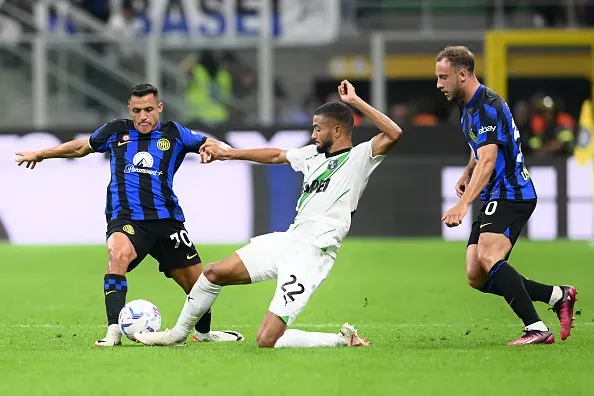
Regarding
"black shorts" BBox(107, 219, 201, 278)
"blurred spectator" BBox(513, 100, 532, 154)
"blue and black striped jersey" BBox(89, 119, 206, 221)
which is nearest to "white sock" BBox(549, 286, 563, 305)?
"black shorts" BBox(107, 219, 201, 278)

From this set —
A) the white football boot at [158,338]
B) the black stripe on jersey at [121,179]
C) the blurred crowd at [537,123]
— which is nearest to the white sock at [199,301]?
the white football boot at [158,338]

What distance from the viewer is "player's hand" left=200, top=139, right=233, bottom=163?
8.83 meters

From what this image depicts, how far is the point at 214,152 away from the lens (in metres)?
8.91

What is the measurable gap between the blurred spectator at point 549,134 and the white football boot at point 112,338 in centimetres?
1382

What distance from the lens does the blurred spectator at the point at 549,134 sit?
21562mm

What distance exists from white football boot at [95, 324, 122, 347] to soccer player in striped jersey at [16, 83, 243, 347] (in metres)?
0.56

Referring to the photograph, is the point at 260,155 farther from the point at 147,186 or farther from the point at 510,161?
the point at 510,161

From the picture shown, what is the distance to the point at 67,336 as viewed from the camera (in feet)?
30.3

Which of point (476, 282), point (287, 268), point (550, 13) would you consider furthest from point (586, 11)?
point (287, 268)

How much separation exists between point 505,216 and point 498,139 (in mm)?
531

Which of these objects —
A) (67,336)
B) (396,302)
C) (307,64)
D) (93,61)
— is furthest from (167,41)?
(67,336)

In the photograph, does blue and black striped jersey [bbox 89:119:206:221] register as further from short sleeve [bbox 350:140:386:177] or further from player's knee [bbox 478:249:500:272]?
player's knee [bbox 478:249:500:272]

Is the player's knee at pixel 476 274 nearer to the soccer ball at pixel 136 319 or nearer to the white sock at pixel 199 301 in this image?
the white sock at pixel 199 301

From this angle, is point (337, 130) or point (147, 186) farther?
point (147, 186)
